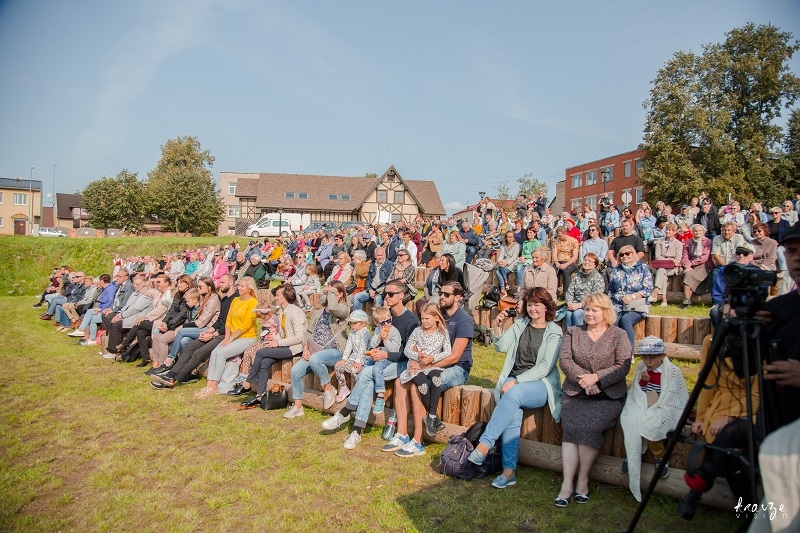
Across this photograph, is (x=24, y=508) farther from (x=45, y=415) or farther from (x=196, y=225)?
(x=196, y=225)

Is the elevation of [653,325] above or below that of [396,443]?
above

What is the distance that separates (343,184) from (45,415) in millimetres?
46883

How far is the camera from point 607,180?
51094mm

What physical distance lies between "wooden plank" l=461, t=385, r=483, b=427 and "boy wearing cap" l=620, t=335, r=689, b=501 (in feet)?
4.59

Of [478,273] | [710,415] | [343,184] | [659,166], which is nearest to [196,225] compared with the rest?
[343,184]

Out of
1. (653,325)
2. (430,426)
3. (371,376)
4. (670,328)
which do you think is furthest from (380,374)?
(670,328)

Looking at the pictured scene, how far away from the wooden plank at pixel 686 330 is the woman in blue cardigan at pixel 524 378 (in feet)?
10.0

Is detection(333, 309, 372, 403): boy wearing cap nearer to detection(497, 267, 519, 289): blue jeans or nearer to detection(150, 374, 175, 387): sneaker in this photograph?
detection(150, 374, 175, 387): sneaker

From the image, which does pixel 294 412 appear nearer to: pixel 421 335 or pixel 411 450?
pixel 411 450

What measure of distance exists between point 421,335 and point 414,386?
56cm

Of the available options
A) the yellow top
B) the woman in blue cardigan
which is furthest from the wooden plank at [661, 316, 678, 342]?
the yellow top

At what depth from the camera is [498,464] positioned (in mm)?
4754

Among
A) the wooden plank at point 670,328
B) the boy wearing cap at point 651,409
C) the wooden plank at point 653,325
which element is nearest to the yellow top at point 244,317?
the boy wearing cap at point 651,409

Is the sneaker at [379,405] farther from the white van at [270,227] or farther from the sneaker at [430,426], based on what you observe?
the white van at [270,227]
